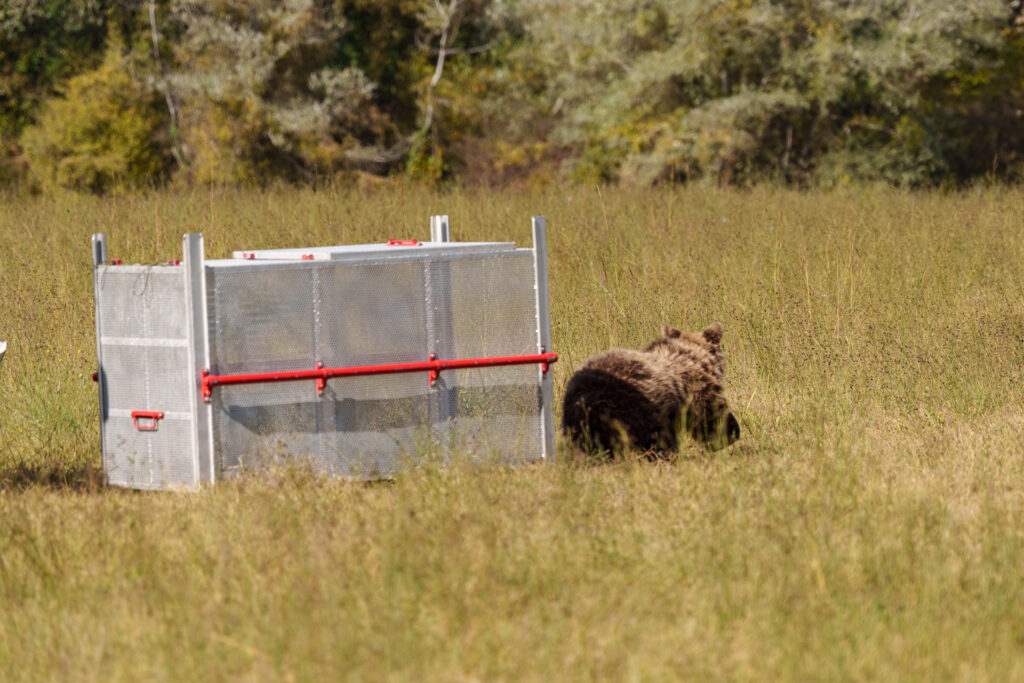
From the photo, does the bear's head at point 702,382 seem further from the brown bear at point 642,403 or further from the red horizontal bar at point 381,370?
the red horizontal bar at point 381,370

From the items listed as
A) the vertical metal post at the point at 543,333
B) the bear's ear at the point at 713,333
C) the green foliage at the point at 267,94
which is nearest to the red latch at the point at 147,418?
the vertical metal post at the point at 543,333

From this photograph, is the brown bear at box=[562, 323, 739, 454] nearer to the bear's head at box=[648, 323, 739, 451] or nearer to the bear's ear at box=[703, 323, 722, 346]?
the bear's head at box=[648, 323, 739, 451]

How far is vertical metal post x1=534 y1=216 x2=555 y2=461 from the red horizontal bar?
0.07m

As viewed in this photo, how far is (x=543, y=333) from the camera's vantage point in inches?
236

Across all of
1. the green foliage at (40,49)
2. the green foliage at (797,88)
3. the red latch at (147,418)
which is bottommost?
the red latch at (147,418)

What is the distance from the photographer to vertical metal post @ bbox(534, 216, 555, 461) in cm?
596

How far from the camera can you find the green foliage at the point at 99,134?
82.9ft

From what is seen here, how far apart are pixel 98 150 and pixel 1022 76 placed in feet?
64.2

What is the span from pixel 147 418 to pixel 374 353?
110 cm

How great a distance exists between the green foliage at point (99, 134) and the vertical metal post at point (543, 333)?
20707 millimetres

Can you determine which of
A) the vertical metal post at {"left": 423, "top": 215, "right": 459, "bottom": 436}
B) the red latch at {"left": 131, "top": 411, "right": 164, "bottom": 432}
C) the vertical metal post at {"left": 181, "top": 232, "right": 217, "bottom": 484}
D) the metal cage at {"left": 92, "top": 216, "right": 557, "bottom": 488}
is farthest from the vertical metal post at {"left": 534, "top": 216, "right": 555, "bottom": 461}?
the red latch at {"left": 131, "top": 411, "right": 164, "bottom": 432}

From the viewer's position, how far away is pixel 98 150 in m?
25.5

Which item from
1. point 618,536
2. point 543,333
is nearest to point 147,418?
point 543,333

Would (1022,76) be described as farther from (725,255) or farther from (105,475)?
(105,475)
